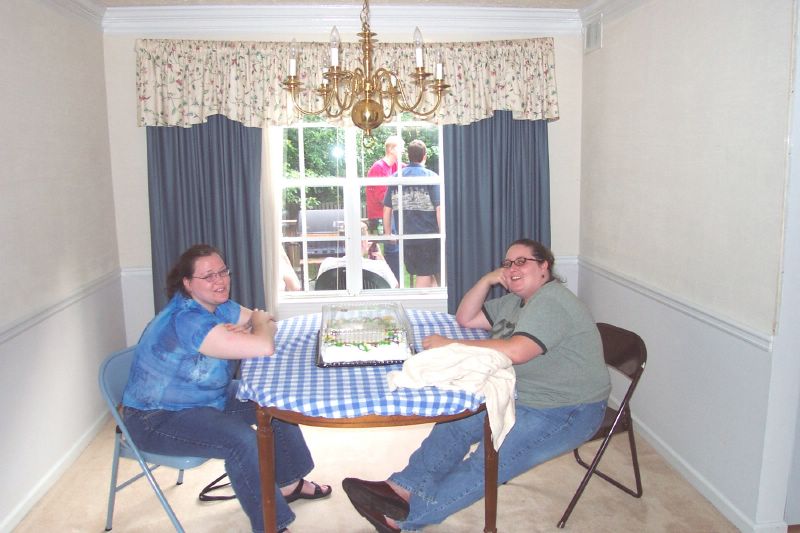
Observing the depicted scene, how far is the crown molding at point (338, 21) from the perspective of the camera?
4027mm

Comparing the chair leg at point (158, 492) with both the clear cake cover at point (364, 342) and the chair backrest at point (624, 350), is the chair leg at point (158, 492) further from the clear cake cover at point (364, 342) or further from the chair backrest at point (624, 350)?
the chair backrest at point (624, 350)

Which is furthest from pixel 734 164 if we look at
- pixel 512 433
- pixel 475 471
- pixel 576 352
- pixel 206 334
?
pixel 206 334

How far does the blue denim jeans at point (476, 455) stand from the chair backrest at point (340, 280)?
7.01 feet

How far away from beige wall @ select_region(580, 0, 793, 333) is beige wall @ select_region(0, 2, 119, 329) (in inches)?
118

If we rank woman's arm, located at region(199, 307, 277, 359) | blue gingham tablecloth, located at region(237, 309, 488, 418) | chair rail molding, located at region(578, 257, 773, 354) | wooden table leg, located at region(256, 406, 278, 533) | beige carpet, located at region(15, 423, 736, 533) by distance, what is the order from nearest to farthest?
blue gingham tablecloth, located at region(237, 309, 488, 418) → wooden table leg, located at region(256, 406, 278, 533) → woman's arm, located at region(199, 307, 277, 359) → chair rail molding, located at region(578, 257, 773, 354) → beige carpet, located at region(15, 423, 736, 533)

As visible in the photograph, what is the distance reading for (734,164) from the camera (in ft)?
8.75

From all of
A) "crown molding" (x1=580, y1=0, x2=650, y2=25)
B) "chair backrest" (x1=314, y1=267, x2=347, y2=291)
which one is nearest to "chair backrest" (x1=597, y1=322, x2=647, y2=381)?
"crown molding" (x1=580, y1=0, x2=650, y2=25)

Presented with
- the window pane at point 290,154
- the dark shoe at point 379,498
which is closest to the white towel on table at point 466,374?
the dark shoe at point 379,498

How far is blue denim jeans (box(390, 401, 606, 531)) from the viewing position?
2.46m

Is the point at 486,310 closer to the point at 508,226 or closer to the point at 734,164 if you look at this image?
the point at 734,164

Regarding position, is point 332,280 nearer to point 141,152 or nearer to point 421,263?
point 421,263

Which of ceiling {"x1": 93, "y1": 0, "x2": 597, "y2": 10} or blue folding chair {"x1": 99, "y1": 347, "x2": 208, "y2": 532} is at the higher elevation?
ceiling {"x1": 93, "y1": 0, "x2": 597, "y2": 10}

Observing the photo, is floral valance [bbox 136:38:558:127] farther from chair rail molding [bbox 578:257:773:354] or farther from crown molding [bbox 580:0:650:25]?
chair rail molding [bbox 578:257:773:354]

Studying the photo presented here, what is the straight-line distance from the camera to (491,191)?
4.30m
